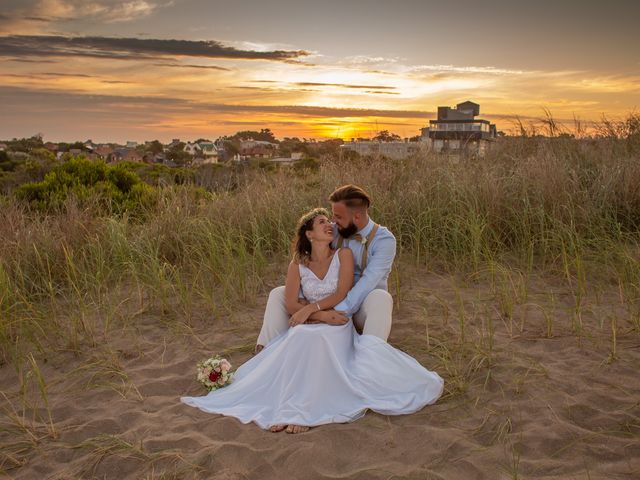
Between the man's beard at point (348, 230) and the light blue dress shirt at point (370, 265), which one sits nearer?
the light blue dress shirt at point (370, 265)

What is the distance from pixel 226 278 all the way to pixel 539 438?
3.56 metres

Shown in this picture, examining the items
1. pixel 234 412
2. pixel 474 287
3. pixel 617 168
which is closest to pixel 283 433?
pixel 234 412

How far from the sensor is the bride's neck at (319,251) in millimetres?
4684

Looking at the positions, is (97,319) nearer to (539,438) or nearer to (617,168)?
(539,438)

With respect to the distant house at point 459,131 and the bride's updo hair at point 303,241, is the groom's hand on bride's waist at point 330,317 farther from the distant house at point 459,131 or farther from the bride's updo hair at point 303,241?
the distant house at point 459,131

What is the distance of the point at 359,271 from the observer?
4.88 m

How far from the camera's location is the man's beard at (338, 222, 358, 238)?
15.6 ft

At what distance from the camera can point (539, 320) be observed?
17.2 ft

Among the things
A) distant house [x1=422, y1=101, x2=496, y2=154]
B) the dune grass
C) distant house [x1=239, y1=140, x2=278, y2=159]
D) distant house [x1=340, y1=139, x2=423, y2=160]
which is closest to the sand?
the dune grass

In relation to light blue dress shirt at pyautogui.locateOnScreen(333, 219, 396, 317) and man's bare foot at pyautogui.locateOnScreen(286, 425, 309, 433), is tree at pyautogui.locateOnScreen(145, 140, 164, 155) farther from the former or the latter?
man's bare foot at pyautogui.locateOnScreen(286, 425, 309, 433)

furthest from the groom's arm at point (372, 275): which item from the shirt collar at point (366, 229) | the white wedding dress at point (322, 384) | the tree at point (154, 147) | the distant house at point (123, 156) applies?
the tree at point (154, 147)

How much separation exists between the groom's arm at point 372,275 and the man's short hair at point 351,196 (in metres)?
0.32

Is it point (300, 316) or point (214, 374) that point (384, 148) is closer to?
point (300, 316)

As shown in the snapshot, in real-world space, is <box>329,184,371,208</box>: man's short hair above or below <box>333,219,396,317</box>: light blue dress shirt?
above
